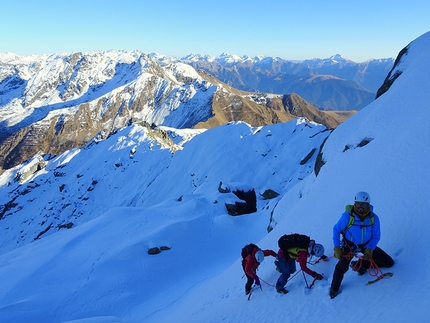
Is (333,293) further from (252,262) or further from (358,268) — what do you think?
(252,262)

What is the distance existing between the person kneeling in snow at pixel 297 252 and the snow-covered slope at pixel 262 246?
519 mm

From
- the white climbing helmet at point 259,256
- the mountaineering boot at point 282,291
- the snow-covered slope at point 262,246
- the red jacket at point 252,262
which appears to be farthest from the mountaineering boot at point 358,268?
the red jacket at point 252,262

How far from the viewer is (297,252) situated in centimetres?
753

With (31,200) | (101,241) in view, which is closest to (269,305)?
(101,241)

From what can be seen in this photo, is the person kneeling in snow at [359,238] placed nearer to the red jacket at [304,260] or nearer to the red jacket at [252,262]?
the red jacket at [304,260]

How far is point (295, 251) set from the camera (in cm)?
755

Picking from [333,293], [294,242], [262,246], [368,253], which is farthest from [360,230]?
[262,246]

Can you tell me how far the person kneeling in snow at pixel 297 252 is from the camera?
739 centimetres

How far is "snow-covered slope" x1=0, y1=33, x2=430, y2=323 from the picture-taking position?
666 cm

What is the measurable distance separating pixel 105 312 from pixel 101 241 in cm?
835

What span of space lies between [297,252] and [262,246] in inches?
278

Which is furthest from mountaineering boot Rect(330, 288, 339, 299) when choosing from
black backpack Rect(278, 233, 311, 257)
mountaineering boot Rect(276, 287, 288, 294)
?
mountaineering boot Rect(276, 287, 288, 294)

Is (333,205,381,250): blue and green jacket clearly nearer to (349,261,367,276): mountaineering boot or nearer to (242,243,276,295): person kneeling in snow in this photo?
(349,261,367,276): mountaineering boot

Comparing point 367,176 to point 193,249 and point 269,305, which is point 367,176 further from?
point 193,249
